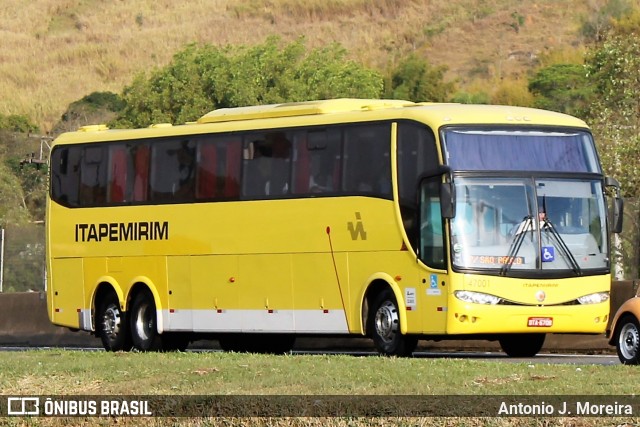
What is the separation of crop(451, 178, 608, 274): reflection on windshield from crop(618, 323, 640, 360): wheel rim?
7.78 feet

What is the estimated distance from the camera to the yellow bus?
22.0m

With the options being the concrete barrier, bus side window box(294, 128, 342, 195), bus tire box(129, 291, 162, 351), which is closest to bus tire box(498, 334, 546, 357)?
bus side window box(294, 128, 342, 195)

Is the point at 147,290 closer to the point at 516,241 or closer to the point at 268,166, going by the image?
the point at 268,166

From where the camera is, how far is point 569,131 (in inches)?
915

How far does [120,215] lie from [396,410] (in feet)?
46.5

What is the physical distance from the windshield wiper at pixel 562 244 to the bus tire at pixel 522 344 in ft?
6.39

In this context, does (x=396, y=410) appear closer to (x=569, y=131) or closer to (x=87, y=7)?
(x=569, y=131)

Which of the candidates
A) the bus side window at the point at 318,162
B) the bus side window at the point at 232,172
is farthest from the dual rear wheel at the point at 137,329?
the bus side window at the point at 318,162

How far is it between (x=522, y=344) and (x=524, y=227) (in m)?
2.90

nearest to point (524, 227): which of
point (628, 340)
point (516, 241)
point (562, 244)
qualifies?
point (516, 241)

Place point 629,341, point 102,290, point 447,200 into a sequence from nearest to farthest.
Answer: point 629,341 < point 447,200 < point 102,290

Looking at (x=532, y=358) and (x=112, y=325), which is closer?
(x=532, y=358)

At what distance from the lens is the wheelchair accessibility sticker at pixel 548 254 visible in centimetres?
2211

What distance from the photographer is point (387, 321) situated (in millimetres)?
22844
